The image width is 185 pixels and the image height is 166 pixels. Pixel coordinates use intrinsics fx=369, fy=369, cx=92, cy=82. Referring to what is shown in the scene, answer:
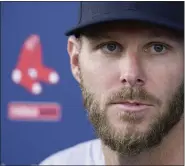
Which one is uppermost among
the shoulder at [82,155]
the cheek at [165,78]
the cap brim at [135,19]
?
the cap brim at [135,19]

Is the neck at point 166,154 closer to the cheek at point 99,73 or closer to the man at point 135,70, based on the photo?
the man at point 135,70

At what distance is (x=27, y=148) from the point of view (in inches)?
68.3

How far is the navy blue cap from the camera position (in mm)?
886

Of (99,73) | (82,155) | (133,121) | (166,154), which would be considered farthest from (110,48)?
(82,155)

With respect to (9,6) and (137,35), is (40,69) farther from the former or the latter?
(137,35)

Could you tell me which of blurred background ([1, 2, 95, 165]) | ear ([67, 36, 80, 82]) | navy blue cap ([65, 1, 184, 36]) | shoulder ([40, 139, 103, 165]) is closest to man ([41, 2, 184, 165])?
navy blue cap ([65, 1, 184, 36])

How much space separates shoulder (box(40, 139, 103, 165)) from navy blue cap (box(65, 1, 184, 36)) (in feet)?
1.66

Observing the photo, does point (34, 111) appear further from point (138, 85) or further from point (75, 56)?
point (138, 85)

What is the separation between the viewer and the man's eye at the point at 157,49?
2.95 ft

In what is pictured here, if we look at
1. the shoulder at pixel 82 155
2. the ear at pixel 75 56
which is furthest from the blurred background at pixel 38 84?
the ear at pixel 75 56

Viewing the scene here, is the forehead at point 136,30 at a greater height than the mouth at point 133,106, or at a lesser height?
greater

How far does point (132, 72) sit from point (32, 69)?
3.08ft

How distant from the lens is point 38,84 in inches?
67.1

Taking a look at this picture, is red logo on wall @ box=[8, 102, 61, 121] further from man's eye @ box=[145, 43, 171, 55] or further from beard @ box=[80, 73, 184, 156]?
man's eye @ box=[145, 43, 171, 55]
